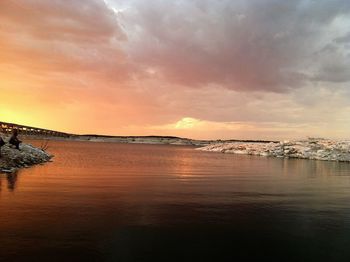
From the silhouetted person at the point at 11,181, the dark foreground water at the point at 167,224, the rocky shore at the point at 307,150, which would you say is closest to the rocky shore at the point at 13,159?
the silhouetted person at the point at 11,181

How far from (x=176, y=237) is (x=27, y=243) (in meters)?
5.84

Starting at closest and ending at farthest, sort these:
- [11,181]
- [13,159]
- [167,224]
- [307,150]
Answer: [167,224] → [11,181] → [13,159] → [307,150]

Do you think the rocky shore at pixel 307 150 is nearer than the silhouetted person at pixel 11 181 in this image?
No

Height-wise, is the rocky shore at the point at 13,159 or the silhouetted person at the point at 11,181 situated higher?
the rocky shore at the point at 13,159

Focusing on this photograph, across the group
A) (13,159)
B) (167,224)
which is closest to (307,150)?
(13,159)

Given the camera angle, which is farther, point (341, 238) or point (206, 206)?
point (206, 206)

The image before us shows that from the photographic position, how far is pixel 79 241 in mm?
15281

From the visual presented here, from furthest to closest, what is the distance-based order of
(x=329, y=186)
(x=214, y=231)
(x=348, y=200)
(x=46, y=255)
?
(x=329, y=186)
(x=348, y=200)
(x=214, y=231)
(x=46, y=255)

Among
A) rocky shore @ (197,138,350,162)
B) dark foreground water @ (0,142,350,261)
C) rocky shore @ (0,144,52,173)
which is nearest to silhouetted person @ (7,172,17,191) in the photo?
dark foreground water @ (0,142,350,261)

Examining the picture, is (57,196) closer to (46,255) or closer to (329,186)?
(46,255)

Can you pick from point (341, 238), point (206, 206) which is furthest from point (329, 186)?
point (341, 238)

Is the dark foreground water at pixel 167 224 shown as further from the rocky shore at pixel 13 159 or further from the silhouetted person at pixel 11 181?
the rocky shore at pixel 13 159

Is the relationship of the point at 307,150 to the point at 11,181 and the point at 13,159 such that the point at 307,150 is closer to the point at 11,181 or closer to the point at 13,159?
the point at 13,159

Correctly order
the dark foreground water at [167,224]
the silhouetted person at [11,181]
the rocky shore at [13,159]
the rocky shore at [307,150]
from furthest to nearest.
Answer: the rocky shore at [307,150] < the rocky shore at [13,159] < the silhouetted person at [11,181] < the dark foreground water at [167,224]
